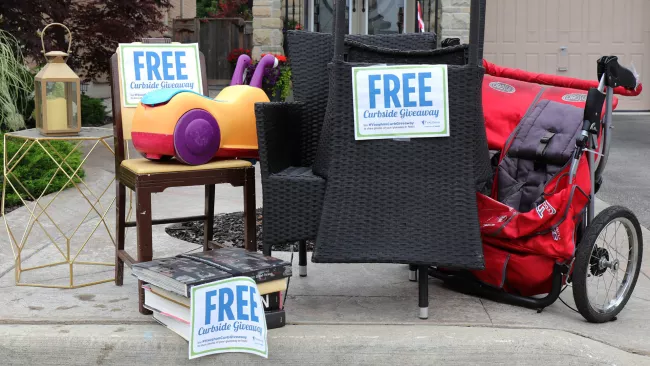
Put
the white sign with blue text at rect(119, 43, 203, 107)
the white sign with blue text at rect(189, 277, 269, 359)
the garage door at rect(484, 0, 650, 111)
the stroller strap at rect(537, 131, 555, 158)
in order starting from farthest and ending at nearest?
the garage door at rect(484, 0, 650, 111) → the white sign with blue text at rect(119, 43, 203, 107) → the stroller strap at rect(537, 131, 555, 158) → the white sign with blue text at rect(189, 277, 269, 359)

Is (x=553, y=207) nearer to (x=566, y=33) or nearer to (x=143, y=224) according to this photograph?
(x=143, y=224)

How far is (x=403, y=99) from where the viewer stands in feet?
11.0

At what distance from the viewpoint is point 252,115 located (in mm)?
3771

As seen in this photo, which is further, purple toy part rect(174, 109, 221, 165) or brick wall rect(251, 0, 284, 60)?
brick wall rect(251, 0, 284, 60)

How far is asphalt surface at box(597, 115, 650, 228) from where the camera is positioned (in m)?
6.14

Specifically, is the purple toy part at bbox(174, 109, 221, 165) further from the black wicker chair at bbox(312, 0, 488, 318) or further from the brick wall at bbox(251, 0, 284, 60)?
the brick wall at bbox(251, 0, 284, 60)

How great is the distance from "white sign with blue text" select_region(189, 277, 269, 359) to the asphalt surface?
128 inches

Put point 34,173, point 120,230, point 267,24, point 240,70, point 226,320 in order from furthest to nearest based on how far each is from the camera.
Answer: point 267,24 < point 34,173 < point 240,70 < point 120,230 < point 226,320

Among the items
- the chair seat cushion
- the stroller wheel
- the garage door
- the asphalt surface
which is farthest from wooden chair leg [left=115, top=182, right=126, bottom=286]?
the garage door

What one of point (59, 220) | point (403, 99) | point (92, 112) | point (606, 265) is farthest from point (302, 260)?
point (92, 112)

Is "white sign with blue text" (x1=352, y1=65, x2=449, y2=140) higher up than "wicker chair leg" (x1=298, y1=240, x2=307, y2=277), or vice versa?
"white sign with blue text" (x1=352, y1=65, x2=449, y2=140)

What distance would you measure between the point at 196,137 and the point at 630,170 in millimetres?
5202

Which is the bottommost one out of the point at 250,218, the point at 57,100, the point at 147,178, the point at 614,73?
the point at 250,218

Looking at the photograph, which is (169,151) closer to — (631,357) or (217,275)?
(217,275)
